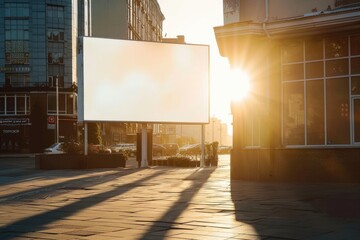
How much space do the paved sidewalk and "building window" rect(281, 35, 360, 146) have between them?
3740mm

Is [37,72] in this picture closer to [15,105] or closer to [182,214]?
[15,105]

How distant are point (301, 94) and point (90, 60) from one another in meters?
14.5

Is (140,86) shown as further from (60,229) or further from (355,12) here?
(60,229)

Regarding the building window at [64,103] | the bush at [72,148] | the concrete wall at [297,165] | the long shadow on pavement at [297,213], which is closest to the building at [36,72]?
the building window at [64,103]

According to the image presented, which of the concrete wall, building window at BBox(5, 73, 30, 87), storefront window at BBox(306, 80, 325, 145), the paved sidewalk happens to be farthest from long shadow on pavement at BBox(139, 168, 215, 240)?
building window at BBox(5, 73, 30, 87)

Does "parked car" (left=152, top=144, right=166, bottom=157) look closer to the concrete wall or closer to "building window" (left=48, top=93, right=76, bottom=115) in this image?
"building window" (left=48, top=93, right=76, bottom=115)

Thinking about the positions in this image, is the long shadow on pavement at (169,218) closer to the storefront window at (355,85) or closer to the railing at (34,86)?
the storefront window at (355,85)

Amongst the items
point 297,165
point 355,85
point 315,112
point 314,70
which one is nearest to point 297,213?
point 297,165

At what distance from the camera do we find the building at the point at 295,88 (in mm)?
19906

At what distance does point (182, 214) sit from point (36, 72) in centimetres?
6399

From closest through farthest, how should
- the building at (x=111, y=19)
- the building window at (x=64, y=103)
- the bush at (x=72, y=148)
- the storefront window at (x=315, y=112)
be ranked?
the storefront window at (x=315, y=112) → the bush at (x=72, y=148) → the building window at (x=64, y=103) → the building at (x=111, y=19)

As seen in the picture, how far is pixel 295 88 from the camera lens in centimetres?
2123

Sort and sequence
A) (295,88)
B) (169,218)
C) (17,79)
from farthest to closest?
(17,79)
(295,88)
(169,218)

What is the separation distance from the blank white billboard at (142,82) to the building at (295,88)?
10.4 metres
